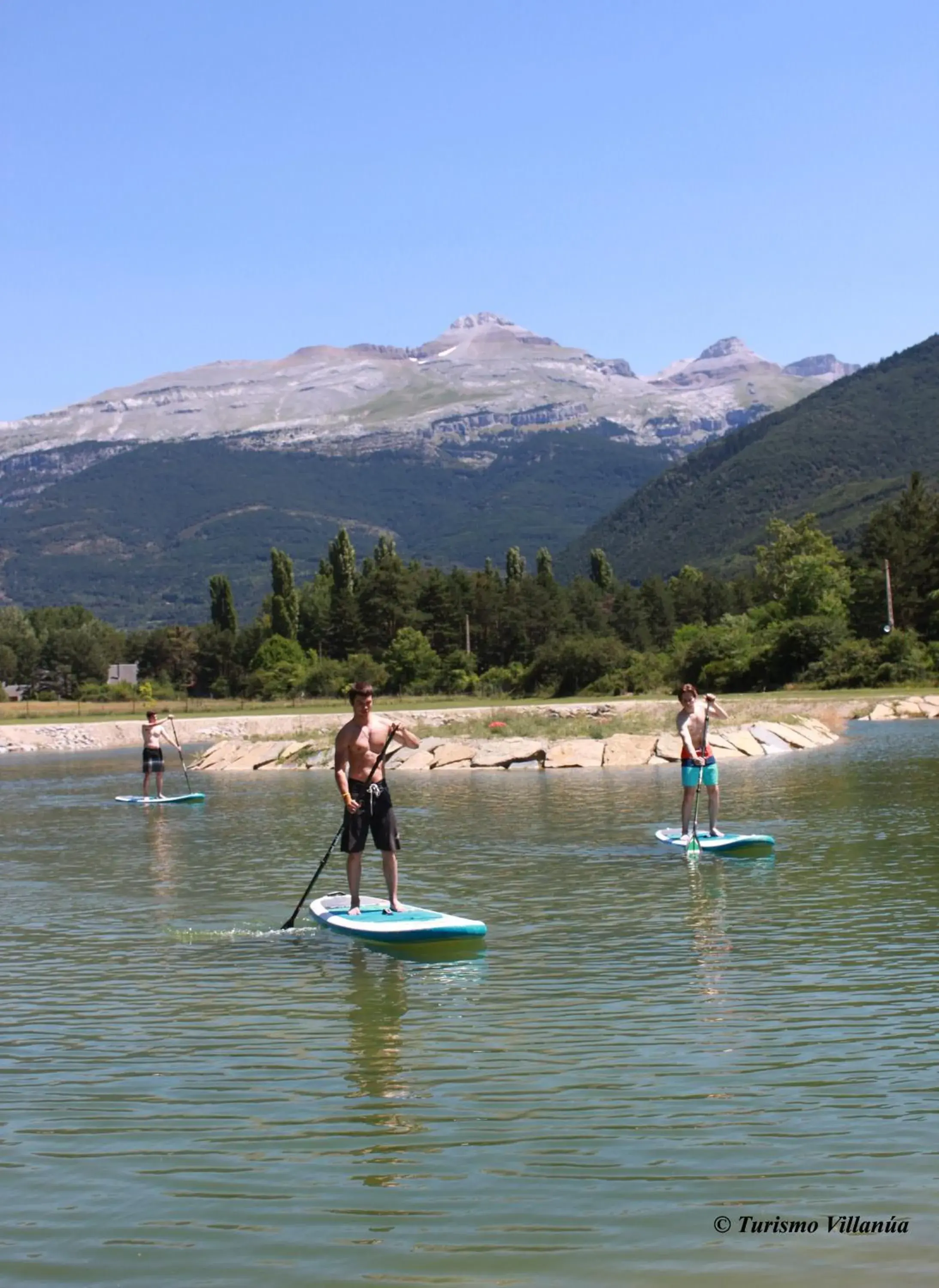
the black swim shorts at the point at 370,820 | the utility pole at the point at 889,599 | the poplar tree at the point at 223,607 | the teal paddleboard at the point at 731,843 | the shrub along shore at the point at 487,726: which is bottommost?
the teal paddleboard at the point at 731,843

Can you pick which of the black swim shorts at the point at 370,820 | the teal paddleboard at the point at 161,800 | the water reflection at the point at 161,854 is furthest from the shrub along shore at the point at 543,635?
the black swim shorts at the point at 370,820

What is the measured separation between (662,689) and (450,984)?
239 ft

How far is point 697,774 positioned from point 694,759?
8.5 inches

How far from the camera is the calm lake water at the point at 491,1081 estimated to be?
7.39m

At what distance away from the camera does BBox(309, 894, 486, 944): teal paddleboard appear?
14.9m

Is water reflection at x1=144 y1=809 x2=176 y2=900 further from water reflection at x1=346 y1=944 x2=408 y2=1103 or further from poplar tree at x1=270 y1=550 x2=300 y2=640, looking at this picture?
poplar tree at x1=270 y1=550 x2=300 y2=640

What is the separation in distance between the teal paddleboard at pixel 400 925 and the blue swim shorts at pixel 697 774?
6373mm

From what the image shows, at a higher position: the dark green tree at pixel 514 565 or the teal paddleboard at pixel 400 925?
the dark green tree at pixel 514 565

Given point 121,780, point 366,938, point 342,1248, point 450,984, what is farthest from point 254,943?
point 121,780

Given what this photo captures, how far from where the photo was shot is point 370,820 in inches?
634

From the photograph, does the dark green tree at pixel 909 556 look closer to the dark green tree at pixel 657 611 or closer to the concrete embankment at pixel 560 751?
the concrete embankment at pixel 560 751

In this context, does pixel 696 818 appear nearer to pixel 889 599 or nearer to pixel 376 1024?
pixel 376 1024

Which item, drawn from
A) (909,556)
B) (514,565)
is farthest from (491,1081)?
(514,565)

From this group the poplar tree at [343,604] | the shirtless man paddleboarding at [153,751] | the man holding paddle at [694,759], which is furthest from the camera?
the poplar tree at [343,604]
